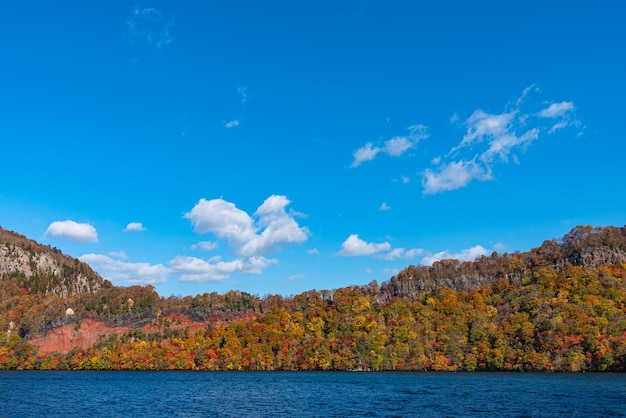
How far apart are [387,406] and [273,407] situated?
18095 mm

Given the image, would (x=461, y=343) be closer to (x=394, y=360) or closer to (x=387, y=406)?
(x=394, y=360)

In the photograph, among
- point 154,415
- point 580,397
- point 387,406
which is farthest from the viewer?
point 580,397

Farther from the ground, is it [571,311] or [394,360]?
[571,311]

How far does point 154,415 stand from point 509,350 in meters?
145

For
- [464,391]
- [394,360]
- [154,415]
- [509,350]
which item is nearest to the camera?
[154,415]

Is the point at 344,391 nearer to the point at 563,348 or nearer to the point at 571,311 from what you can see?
the point at 563,348

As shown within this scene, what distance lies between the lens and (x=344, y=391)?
107m

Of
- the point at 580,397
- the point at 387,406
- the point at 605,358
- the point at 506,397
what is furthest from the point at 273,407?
the point at 605,358

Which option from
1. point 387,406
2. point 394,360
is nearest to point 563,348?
point 394,360

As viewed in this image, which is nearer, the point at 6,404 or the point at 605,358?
the point at 6,404

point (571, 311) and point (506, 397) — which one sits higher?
point (571, 311)

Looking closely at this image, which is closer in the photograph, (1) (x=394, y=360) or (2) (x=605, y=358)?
(2) (x=605, y=358)

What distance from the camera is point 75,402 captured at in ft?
286

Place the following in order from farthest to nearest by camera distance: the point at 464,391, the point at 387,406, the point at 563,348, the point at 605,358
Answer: the point at 563,348 < the point at 605,358 < the point at 464,391 < the point at 387,406
